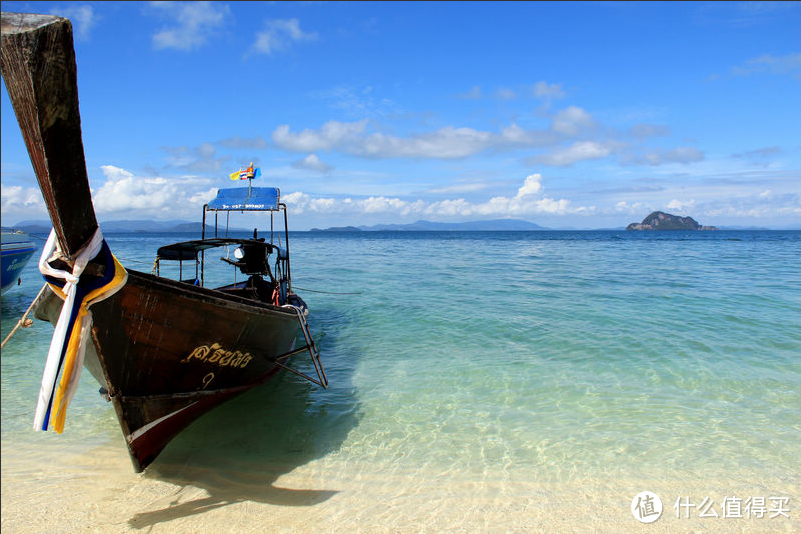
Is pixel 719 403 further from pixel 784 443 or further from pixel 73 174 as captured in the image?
pixel 73 174

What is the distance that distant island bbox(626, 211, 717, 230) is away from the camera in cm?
16038

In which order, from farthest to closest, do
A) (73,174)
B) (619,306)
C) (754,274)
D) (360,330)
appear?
(754,274), (619,306), (360,330), (73,174)

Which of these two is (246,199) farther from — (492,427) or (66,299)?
(492,427)

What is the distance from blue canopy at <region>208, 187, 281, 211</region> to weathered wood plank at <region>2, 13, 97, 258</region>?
20.8 ft

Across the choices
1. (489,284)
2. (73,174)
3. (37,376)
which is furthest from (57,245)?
(489,284)

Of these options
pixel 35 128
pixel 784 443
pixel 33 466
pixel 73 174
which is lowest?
pixel 33 466

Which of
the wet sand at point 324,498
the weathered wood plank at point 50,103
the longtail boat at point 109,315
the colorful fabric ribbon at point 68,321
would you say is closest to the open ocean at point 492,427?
the wet sand at point 324,498

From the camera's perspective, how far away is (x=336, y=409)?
23.3 feet

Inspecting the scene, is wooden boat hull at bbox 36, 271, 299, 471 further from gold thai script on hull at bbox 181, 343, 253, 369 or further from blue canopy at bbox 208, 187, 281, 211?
blue canopy at bbox 208, 187, 281, 211

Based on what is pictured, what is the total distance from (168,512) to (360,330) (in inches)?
300

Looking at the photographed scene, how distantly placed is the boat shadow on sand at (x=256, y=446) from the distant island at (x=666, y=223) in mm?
183931

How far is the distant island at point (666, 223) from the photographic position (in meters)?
160

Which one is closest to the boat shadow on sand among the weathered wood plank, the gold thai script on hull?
the gold thai script on hull

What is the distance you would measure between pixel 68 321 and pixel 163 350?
1424 mm
